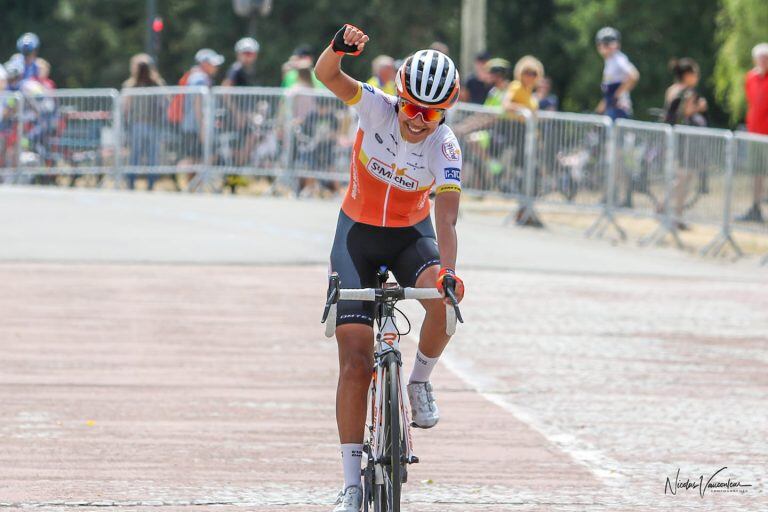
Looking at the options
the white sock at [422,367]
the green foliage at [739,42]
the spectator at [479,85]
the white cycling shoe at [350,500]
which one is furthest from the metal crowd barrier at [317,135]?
the white cycling shoe at [350,500]

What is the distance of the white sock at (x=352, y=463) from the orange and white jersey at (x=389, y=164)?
96 cm

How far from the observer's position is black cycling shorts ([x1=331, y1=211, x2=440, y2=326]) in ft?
22.4

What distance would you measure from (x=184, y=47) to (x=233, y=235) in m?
29.0

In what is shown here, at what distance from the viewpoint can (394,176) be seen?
6871 millimetres

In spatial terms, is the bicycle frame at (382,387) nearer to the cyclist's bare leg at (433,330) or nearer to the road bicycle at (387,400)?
the road bicycle at (387,400)

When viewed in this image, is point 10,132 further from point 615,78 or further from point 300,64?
point 615,78

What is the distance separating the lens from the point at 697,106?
796 inches

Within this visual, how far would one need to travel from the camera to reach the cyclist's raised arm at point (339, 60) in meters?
6.67

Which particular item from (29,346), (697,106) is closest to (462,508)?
(29,346)

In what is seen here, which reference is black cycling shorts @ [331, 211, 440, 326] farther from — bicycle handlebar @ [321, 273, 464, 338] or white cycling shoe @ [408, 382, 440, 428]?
bicycle handlebar @ [321, 273, 464, 338]

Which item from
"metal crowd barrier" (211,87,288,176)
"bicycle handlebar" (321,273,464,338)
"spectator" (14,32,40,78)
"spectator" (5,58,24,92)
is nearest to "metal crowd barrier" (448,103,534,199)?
"metal crowd barrier" (211,87,288,176)

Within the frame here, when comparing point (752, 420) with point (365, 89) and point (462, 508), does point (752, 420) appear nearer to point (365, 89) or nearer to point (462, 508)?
point (462, 508)

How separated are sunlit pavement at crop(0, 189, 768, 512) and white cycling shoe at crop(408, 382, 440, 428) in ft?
1.26

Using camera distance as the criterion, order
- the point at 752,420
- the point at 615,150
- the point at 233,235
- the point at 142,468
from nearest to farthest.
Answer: the point at 142,468 → the point at 752,420 → the point at 233,235 → the point at 615,150
